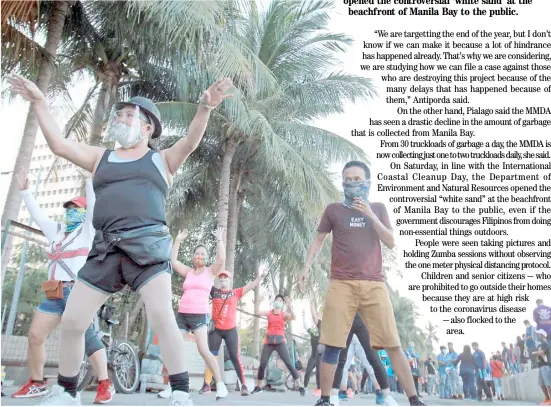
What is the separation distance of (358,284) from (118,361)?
2.79 m

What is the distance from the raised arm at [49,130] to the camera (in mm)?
2742

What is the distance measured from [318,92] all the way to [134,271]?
9.58m

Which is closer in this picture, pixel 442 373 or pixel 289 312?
pixel 289 312

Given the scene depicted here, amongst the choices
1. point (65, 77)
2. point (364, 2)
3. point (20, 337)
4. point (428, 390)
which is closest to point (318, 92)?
point (65, 77)

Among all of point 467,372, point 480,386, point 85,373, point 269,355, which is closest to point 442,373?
point 467,372

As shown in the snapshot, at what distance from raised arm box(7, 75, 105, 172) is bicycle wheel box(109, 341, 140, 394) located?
286 cm

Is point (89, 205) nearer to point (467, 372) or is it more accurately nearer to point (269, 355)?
point (269, 355)

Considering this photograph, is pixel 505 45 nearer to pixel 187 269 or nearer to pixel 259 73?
pixel 187 269

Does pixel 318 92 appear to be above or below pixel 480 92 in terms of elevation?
above

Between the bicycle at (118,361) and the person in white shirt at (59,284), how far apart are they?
0.81 meters

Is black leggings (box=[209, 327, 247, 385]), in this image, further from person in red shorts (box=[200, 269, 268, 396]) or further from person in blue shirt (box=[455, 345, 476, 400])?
person in blue shirt (box=[455, 345, 476, 400])

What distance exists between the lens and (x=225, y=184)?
10656mm

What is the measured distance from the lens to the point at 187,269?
17.9ft

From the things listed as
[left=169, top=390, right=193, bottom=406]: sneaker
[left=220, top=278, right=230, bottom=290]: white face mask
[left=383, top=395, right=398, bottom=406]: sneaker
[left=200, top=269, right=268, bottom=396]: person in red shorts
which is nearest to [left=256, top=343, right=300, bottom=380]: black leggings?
[left=200, top=269, right=268, bottom=396]: person in red shorts
